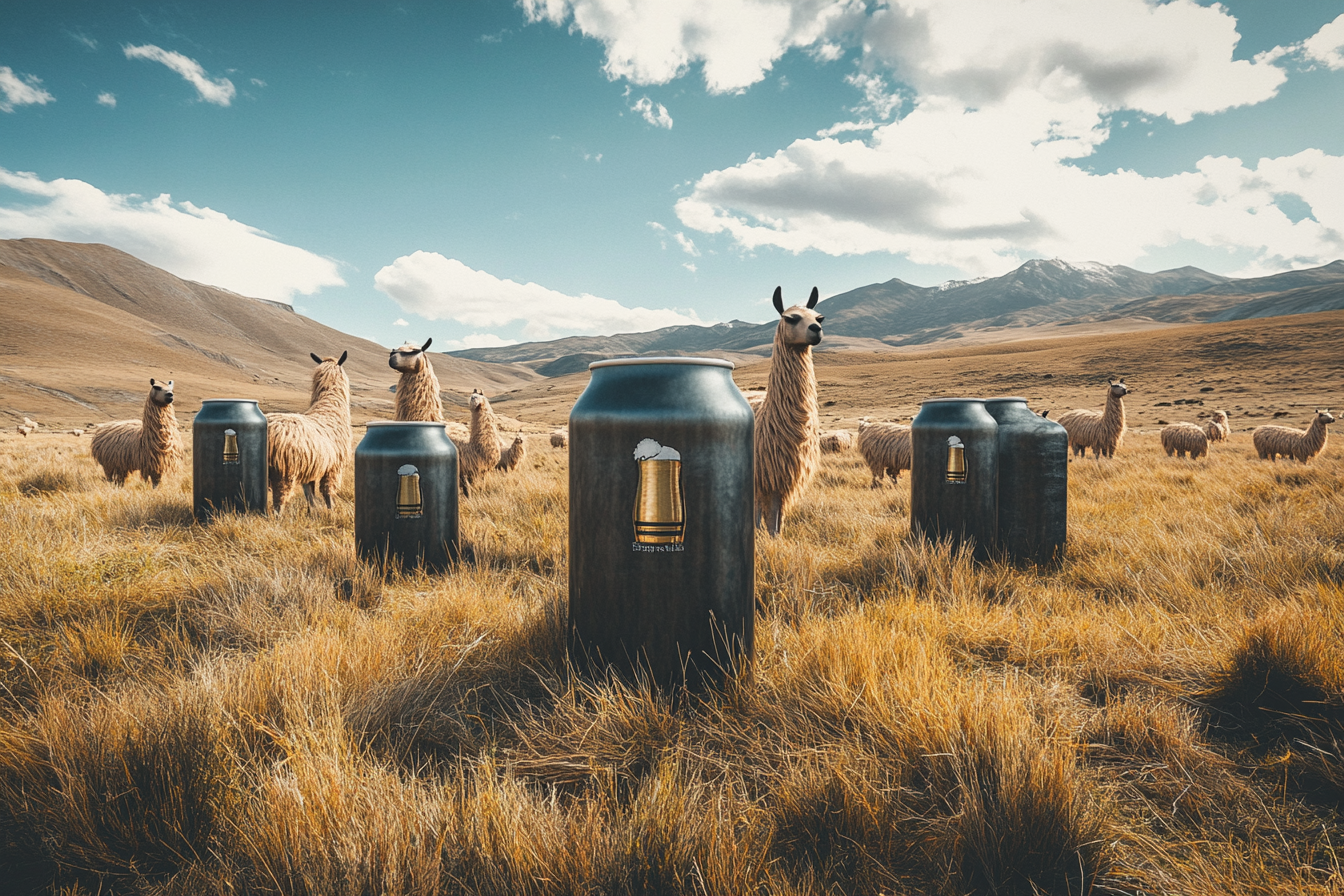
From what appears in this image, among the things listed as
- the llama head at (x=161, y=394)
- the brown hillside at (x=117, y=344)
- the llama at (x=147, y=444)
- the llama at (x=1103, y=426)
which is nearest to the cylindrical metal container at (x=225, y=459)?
the llama head at (x=161, y=394)

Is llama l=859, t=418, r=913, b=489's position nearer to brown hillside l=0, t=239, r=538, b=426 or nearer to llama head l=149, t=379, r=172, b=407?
llama head l=149, t=379, r=172, b=407

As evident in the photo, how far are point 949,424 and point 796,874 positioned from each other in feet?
12.4

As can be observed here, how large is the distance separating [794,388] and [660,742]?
4.24m

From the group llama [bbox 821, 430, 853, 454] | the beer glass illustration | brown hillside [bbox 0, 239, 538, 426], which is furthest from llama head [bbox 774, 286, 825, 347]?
brown hillside [bbox 0, 239, 538, 426]

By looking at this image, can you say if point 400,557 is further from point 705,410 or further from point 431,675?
point 705,410

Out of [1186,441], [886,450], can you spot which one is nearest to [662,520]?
[886,450]

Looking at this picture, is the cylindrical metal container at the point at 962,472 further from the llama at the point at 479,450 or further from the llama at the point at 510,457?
the llama at the point at 510,457

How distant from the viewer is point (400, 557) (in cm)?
420

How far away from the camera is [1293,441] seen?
523 inches

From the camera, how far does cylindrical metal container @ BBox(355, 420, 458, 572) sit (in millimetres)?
4145

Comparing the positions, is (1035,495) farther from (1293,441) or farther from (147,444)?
(1293,441)

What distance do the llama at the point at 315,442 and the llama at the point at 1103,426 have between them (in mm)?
15777

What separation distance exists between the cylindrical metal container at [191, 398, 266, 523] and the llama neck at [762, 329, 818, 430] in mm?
5223

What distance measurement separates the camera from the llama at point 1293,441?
42.5ft
